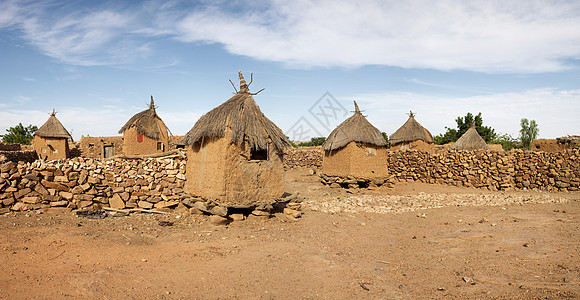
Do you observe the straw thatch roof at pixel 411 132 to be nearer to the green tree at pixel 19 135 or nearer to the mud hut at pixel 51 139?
the mud hut at pixel 51 139

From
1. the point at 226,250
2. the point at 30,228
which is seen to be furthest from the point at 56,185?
the point at 226,250

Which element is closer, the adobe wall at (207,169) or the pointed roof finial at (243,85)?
the adobe wall at (207,169)

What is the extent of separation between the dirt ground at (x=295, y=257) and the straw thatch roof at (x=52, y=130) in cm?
1349

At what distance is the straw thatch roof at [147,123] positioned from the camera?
13.1m

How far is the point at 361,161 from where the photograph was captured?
12.6 meters

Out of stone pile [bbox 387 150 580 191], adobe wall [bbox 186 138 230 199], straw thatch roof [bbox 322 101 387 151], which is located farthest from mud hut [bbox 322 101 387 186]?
adobe wall [bbox 186 138 230 199]

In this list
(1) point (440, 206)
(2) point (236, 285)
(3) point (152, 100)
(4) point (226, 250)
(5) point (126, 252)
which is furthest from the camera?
(3) point (152, 100)

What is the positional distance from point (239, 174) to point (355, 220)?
3120mm

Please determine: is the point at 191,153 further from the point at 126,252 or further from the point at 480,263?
the point at 480,263

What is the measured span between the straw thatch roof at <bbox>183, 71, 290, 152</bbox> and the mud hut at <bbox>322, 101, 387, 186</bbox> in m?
4.66

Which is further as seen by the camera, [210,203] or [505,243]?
[210,203]

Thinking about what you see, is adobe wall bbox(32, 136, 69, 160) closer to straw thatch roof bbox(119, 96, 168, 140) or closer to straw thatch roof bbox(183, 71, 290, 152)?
straw thatch roof bbox(119, 96, 168, 140)

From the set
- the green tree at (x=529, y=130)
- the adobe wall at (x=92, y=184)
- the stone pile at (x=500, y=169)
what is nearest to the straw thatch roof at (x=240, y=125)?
the adobe wall at (x=92, y=184)

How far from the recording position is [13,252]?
495 cm
